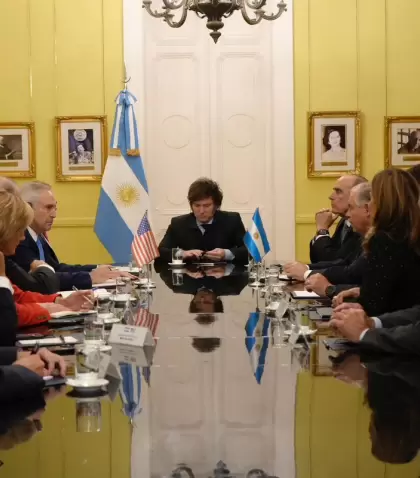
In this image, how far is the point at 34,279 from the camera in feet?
18.7

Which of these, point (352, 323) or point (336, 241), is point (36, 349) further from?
point (336, 241)

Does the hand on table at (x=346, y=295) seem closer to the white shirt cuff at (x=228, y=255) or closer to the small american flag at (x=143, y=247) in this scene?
the small american flag at (x=143, y=247)

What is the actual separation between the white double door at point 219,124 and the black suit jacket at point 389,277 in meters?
5.97

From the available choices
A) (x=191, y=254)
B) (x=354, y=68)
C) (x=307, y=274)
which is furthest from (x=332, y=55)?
(x=307, y=274)

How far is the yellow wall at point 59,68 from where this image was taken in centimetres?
1010

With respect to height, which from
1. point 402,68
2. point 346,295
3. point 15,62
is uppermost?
point 15,62

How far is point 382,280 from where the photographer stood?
4.21m

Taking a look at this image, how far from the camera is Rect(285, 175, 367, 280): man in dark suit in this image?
6816 mm

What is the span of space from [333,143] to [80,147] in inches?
108

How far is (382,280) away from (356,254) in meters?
2.57

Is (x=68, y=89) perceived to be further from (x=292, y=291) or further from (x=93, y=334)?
(x=93, y=334)

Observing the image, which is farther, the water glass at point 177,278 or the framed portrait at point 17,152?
the framed portrait at point 17,152

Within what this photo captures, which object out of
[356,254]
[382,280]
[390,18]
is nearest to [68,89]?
[390,18]

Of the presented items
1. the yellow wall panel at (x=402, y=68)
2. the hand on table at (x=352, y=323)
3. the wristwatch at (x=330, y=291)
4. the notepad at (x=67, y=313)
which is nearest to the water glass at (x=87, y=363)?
the hand on table at (x=352, y=323)
